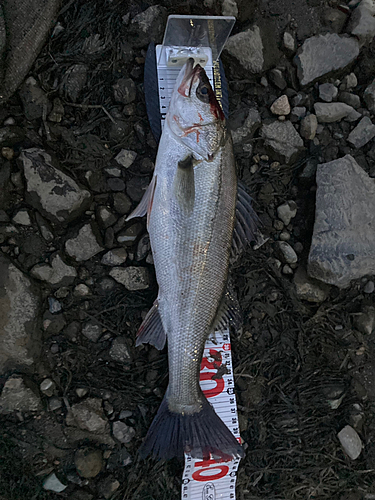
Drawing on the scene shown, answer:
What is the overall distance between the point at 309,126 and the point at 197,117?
137 cm

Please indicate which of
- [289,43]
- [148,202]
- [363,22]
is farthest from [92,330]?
[363,22]

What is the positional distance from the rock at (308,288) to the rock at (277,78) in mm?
1856

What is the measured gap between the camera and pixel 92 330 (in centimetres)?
295

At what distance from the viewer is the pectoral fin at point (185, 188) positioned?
2.49 m

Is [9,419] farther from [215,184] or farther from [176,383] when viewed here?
[215,184]

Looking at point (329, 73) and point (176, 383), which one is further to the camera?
point (329, 73)

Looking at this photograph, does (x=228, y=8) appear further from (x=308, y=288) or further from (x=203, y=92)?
(x=308, y=288)

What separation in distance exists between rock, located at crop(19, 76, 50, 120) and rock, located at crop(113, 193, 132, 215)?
91 centimetres

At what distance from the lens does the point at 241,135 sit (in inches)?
128

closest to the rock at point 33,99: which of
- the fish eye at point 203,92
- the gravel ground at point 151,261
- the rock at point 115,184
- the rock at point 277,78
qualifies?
the gravel ground at point 151,261

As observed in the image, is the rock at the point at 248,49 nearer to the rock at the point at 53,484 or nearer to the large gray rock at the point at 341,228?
the large gray rock at the point at 341,228

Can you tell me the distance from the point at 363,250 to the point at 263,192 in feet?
3.66

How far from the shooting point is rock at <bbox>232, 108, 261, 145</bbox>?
326 cm

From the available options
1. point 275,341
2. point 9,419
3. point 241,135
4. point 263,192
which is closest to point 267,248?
point 263,192
